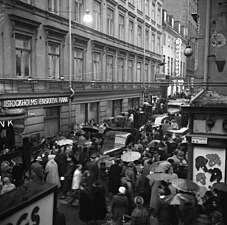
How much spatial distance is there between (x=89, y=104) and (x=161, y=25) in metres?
25.2

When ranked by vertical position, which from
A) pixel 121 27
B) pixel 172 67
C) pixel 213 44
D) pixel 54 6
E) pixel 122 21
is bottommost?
pixel 213 44

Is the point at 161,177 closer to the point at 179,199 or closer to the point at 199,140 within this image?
the point at 179,199

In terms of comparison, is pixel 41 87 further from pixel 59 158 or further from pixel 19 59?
pixel 59 158

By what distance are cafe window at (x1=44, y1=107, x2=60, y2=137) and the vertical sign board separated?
656 inches

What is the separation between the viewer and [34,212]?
2.04 meters

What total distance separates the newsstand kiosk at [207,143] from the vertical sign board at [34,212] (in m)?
9.24

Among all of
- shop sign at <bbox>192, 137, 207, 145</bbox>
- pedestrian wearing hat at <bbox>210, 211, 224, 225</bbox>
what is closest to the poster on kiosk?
shop sign at <bbox>192, 137, 207, 145</bbox>

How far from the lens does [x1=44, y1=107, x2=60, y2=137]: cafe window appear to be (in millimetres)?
18784

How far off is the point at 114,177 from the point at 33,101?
796 cm

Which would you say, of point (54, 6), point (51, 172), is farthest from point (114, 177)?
point (54, 6)

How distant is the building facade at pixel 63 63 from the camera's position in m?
15.4

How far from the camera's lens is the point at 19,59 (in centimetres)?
1627

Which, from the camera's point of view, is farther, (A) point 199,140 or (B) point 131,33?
(B) point 131,33

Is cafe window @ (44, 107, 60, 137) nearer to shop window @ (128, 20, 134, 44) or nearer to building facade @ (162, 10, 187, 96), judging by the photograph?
shop window @ (128, 20, 134, 44)
